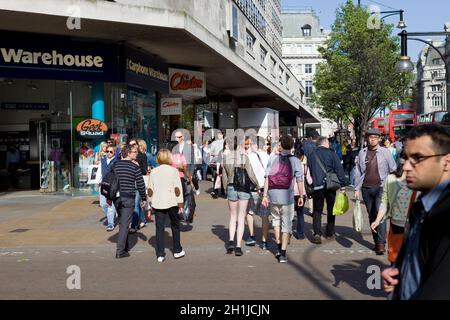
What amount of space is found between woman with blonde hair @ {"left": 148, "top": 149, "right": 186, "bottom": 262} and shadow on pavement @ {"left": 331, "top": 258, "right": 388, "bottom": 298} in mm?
2432

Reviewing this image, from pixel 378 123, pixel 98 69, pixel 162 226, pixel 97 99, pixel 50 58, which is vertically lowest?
pixel 162 226

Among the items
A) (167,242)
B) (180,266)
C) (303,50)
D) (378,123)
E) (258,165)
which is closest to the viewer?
(180,266)

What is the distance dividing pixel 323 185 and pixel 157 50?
10.2 metres

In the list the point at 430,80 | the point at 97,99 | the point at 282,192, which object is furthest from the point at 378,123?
the point at 430,80

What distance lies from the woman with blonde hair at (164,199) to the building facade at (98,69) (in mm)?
6951

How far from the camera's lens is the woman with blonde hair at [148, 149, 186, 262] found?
791cm

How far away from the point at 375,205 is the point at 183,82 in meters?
13.4

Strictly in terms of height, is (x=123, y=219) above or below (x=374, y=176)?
below

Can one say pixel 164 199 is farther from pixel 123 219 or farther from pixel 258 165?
pixel 258 165

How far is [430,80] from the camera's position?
128 metres

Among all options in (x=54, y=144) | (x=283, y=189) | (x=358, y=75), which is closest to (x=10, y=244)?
(x=283, y=189)

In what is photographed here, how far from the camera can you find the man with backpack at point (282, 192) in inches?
Answer: 307

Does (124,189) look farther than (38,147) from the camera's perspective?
No

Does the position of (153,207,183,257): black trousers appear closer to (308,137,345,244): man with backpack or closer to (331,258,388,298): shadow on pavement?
(331,258,388,298): shadow on pavement
